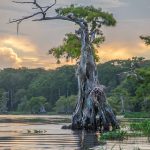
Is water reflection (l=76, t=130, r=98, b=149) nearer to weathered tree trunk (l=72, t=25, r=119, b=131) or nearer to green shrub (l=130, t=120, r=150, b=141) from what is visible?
green shrub (l=130, t=120, r=150, b=141)

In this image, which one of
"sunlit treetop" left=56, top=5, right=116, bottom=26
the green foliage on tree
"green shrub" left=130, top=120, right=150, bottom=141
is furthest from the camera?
the green foliage on tree

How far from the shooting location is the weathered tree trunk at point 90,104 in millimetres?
45719

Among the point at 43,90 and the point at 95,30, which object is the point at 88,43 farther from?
the point at 43,90

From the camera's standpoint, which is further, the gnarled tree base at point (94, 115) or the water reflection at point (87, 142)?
the gnarled tree base at point (94, 115)

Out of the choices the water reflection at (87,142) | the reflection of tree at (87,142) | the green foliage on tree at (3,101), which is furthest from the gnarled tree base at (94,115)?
the green foliage on tree at (3,101)

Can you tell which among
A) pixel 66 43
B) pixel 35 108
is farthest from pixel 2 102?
pixel 66 43

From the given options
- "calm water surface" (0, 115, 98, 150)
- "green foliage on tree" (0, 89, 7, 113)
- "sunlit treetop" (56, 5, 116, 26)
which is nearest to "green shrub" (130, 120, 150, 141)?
"calm water surface" (0, 115, 98, 150)

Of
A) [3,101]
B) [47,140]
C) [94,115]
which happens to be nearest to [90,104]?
[94,115]

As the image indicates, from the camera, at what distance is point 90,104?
46438 millimetres

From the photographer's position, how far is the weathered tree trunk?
45719 millimetres

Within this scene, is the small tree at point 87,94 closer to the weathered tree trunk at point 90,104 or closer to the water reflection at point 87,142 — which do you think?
the weathered tree trunk at point 90,104

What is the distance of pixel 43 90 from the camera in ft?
651

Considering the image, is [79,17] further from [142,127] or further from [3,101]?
[3,101]

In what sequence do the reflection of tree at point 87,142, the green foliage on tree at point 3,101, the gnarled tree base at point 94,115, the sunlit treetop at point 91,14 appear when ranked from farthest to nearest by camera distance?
the green foliage on tree at point 3,101 < the sunlit treetop at point 91,14 < the gnarled tree base at point 94,115 < the reflection of tree at point 87,142
